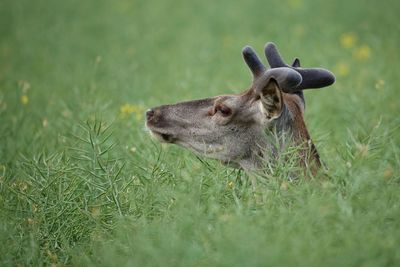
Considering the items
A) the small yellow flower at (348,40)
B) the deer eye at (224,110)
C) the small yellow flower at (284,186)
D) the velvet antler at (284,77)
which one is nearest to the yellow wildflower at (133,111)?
the deer eye at (224,110)

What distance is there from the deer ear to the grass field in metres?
0.56

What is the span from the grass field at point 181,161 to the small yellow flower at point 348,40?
0.04 m

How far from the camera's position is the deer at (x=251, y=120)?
5980 millimetres

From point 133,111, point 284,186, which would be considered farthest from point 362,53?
point 284,186

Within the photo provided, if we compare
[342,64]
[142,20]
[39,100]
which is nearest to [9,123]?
[39,100]

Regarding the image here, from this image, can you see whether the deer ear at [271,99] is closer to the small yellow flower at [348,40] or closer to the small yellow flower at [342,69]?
the small yellow flower at [342,69]

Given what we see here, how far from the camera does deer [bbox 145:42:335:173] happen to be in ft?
19.6

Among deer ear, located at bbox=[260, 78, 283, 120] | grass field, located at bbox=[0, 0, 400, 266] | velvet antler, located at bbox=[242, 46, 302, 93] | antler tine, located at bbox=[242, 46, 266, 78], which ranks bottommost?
grass field, located at bbox=[0, 0, 400, 266]

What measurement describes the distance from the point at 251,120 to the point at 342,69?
5598mm

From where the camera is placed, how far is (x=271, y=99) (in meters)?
5.97

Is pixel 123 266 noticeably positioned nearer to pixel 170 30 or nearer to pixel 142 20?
pixel 170 30

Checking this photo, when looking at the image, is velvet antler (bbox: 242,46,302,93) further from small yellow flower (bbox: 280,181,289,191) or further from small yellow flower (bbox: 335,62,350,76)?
small yellow flower (bbox: 335,62,350,76)

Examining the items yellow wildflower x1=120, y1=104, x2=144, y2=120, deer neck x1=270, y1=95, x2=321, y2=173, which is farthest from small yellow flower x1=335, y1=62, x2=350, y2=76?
deer neck x1=270, y1=95, x2=321, y2=173

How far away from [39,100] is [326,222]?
23.3ft
